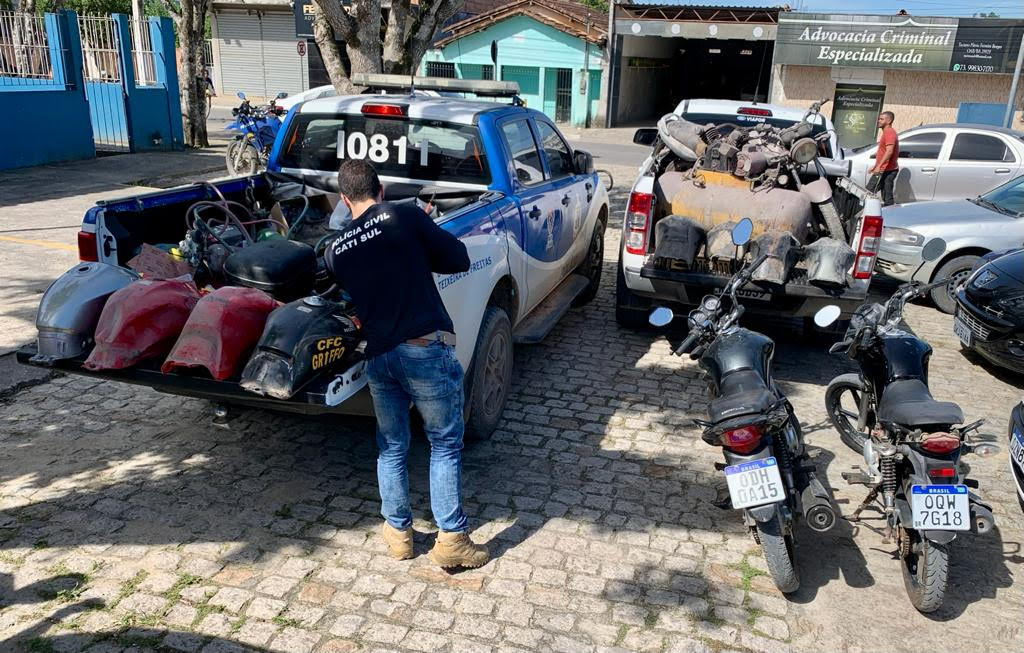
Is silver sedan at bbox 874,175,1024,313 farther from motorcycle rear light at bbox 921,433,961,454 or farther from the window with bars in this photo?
the window with bars

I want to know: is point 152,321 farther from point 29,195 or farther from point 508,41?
point 508,41

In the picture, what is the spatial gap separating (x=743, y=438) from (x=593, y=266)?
4435 mm

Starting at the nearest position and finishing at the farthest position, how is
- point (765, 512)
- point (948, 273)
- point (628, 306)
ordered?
point (765, 512) → point (628, 306) → point (948, 273)

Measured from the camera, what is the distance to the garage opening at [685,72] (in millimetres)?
33469

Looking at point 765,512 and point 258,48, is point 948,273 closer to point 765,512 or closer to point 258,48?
point 765,512

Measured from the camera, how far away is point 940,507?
142 inches

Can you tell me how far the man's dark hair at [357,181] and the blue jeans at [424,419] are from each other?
73 cm

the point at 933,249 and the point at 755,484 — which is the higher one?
the point at 933,249

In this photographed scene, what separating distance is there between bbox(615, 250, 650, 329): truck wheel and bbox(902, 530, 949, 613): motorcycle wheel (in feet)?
11.4

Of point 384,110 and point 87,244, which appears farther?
point 384,110

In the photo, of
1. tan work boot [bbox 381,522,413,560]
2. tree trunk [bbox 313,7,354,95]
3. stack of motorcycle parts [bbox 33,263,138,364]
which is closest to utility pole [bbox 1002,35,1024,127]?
tree trunk [bbox 313,7,354,95]

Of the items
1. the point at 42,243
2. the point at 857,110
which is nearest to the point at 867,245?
the point at 42,243

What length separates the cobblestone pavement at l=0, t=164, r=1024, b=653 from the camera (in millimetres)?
3510

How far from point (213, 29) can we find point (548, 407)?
37893 mm
